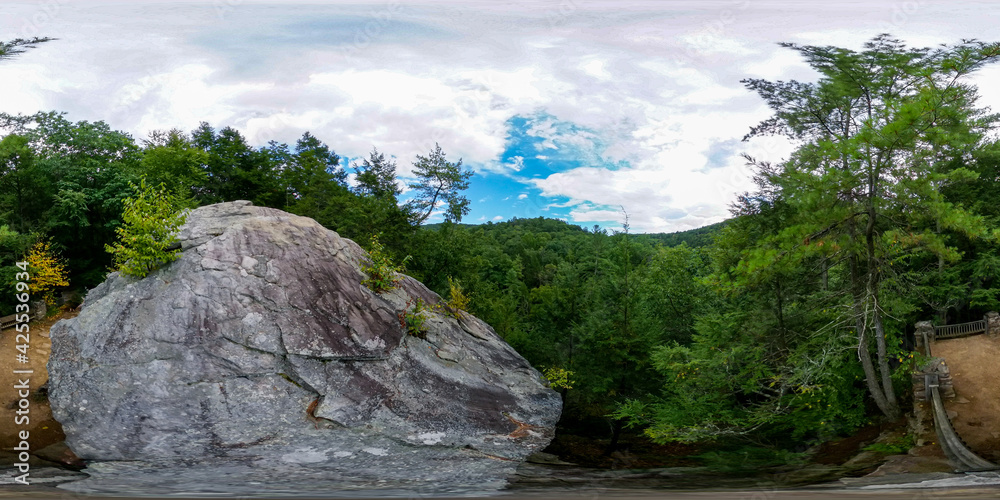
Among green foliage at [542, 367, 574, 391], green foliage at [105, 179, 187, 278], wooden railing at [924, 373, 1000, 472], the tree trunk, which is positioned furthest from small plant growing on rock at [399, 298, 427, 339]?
wooden railing at [924, 373, 1000, 472]

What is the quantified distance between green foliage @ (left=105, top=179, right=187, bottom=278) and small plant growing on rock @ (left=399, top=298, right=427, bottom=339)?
5.46 meters

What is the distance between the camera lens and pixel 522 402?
12219mm

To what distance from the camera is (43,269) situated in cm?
1564

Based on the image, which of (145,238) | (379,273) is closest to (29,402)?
(145,238)

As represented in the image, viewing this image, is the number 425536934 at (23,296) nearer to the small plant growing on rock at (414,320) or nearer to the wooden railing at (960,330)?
the small plant growing on rock at (414,320)

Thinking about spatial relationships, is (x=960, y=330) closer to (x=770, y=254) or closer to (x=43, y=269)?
(x=770, y=254)

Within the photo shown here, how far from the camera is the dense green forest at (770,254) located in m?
9.27

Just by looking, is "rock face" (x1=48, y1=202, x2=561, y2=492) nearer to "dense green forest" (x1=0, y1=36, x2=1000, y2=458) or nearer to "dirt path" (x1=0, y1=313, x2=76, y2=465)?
"dirt path" (x1=0, y1=313, x2=76, y2=465)

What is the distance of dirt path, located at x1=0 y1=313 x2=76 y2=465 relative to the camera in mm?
7672

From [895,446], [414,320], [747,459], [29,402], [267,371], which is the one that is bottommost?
[747,459]

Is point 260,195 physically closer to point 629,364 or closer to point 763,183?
point 629,364

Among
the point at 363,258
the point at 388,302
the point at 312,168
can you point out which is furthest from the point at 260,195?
the point at 388,302

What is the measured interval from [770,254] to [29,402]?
1458cm

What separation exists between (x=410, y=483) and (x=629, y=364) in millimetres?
10373
